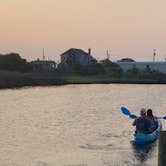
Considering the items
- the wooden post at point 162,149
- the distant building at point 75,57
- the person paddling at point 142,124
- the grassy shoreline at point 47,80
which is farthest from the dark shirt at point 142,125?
the distant building at point 75,57

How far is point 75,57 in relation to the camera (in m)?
138

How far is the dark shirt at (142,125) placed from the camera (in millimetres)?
27875

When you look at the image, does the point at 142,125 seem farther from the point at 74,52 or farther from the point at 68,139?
the point at 74,52

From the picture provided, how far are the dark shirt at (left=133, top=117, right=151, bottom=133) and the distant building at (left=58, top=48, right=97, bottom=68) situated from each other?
10401 centimetres

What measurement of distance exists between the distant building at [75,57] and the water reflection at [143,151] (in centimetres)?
10499

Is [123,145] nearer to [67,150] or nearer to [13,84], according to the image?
[67,150]

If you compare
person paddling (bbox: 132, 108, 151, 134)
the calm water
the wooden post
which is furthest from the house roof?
the wooden post

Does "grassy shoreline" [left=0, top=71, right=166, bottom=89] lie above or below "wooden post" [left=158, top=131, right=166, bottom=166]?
above

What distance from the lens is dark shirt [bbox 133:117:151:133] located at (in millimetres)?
27875

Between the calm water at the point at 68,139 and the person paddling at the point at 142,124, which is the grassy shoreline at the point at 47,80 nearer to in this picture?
the calm water at the point at 68,139

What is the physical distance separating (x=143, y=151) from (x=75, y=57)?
112m

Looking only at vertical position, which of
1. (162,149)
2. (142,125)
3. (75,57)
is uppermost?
(75,57)

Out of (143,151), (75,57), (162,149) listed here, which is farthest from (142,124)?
(75,57)

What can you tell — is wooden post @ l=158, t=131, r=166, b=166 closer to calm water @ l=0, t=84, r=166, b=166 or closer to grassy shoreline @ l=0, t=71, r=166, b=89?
calm water @ l=0, t=84, r=166, b=166
